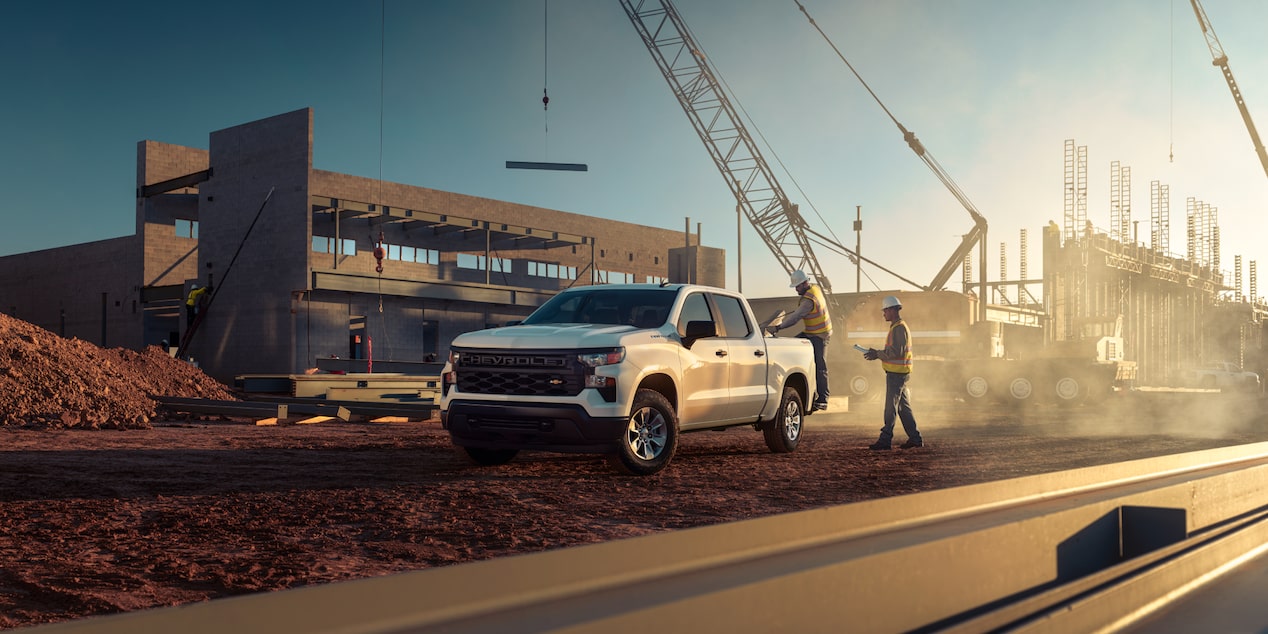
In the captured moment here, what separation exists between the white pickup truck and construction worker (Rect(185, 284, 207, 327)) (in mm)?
35144

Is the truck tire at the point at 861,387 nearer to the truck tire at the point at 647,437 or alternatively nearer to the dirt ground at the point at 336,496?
the dirt ground at the point at 336,496

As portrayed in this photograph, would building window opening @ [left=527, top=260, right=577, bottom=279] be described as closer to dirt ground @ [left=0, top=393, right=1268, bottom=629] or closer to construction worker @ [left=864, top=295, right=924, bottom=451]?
dirt ground @ [left=0, top=393, right=1268, bottom=629]

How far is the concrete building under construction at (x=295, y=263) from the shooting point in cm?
3906

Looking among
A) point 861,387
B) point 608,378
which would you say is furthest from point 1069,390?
point 608,378

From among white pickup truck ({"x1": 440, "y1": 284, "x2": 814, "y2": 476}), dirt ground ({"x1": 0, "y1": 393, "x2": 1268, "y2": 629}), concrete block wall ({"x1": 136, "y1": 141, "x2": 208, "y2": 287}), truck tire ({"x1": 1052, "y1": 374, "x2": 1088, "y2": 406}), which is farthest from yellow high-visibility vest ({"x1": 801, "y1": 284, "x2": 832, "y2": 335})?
concrete block wall ({"x1": 136, "y1": 141, "x2": 208, "y2": 287})

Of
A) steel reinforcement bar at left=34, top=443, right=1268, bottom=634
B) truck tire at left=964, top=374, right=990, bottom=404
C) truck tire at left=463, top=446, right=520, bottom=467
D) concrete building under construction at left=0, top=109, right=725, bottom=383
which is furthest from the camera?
concrete building under construction at left=0, top=109, right=725, bottom=383

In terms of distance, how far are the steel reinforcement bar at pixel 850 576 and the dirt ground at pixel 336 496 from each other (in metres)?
2.51

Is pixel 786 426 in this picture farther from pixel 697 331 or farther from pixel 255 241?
pixel 255 241

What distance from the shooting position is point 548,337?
8945 millimetres

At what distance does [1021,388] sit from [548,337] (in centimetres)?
2505

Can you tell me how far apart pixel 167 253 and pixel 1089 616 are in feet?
172

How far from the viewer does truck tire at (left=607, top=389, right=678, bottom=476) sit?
902 centimetres

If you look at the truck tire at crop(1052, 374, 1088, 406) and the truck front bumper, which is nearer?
the truck front bumper

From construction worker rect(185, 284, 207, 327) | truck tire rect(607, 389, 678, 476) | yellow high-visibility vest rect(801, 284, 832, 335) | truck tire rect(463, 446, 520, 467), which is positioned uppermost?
construction worker rect(185, 284, 207, 327)
